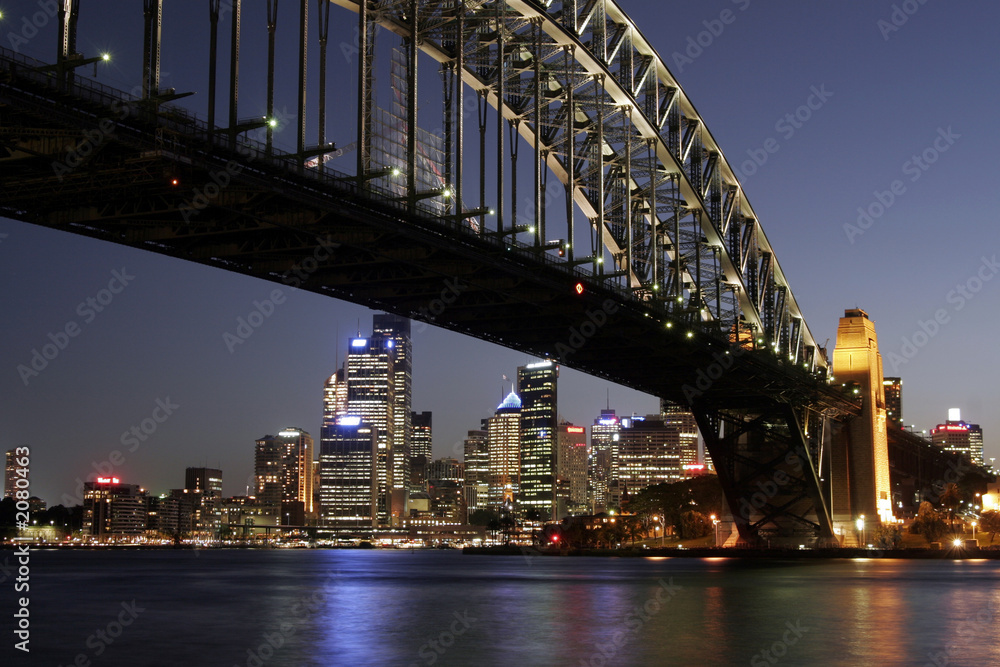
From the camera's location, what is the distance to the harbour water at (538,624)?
87.8 feet

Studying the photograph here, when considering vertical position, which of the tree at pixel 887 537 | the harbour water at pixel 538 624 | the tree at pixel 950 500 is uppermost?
the tree at pixel 950 500

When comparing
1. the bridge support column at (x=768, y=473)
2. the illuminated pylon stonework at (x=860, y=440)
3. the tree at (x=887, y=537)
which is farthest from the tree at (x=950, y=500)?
the bridge support column at (x=768, y=473)

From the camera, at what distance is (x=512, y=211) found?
149ft

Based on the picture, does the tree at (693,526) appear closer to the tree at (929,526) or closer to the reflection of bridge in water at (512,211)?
the tree at (929,526)

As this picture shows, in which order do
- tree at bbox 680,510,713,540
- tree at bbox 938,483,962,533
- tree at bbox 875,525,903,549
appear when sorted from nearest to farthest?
1. tree at bbox 875,525,903,549
2. tree at bbox 938,483,962,533
3. tree at bbox 680,510,713,540

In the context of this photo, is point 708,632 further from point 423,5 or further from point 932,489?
point 932,489

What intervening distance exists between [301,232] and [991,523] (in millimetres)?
89661

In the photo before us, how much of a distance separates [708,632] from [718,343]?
32.0m

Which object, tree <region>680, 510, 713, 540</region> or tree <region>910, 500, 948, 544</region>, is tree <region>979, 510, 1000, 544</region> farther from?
tree <region>680, 510, 713, 540</region>

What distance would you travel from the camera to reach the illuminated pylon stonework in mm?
84188

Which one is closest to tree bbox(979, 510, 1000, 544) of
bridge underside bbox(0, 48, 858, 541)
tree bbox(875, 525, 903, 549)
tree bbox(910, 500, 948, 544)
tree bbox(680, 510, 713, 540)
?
tree bbox(910, 500, 948, 544)

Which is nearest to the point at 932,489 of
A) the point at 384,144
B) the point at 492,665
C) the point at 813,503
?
the point at 813,503

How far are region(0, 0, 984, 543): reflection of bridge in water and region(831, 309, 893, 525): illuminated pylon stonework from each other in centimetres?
21

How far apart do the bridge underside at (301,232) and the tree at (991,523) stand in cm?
5315
